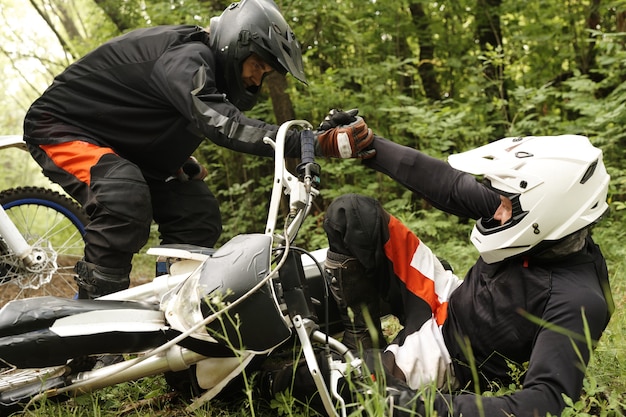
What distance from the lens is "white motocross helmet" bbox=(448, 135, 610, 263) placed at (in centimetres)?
211

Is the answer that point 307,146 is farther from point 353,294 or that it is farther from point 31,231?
point 31,231

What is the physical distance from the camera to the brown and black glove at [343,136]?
2.43 metres

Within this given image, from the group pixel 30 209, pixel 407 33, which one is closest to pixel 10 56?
pixel 407 33

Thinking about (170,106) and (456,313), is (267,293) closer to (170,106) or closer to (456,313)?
(456,313)

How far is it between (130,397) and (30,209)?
186 centimetres

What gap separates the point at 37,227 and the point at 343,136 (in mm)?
2591

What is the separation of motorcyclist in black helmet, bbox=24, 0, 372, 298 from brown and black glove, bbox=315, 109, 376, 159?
11 centimetres

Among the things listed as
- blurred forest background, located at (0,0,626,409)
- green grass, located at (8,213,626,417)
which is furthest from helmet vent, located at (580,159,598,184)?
blurred forest background, located at (0,0,626,409)

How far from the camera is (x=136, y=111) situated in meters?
3.03

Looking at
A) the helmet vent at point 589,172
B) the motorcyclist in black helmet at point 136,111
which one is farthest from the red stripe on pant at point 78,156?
the helmet vent at point 589,172

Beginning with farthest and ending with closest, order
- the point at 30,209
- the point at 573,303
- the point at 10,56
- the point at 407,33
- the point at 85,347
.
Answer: the point at 10,56, the point at 407,33, the point at 30,209, the point at 85,347, the point at 573,303

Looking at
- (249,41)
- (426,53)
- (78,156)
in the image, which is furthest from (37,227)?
(426,53)

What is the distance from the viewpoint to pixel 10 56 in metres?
10.2

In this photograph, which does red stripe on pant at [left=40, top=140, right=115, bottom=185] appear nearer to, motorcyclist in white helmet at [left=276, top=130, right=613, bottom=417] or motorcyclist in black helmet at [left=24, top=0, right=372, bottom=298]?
motorcyclist in black helmet at [left=24, top=0, right=372, bottom=298]
